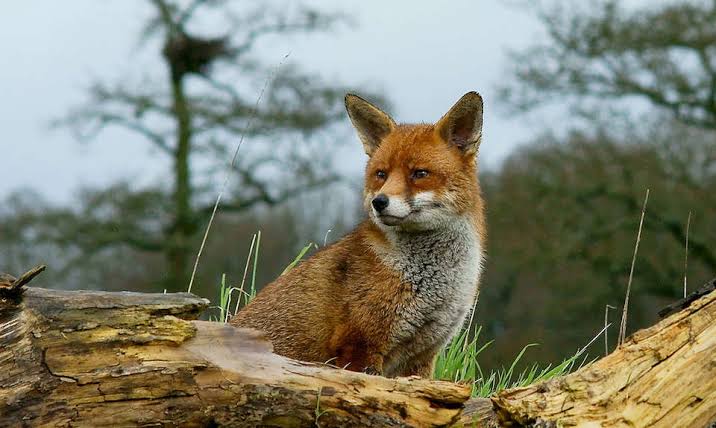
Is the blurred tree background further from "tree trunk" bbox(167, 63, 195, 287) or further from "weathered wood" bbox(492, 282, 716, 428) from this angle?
"weathered wood" bbox(492, 282, 716, 428)

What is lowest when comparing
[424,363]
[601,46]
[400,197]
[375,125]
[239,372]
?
[424,363]

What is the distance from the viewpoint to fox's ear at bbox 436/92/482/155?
5.47m

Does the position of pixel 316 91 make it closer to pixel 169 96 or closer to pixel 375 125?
pixel 169 96

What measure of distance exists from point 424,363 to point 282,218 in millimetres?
23752

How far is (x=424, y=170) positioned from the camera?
5.35 metres

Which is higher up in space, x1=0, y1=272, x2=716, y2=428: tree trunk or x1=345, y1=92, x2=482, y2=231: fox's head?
x1=345, y1=92, x2=482, y2=231: fox's head

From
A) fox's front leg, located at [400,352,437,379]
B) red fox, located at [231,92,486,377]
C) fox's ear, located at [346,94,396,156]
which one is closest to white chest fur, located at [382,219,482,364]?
red fox, located at [231,92,486,377]

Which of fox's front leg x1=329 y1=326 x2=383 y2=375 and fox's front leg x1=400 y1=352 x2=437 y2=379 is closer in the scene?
fox's front leg x1=329 y1=326 x2=383 y2=375

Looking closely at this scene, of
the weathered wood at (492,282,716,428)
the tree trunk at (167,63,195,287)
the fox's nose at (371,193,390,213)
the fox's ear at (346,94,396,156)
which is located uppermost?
the fox's ear at (346,94,396,156)

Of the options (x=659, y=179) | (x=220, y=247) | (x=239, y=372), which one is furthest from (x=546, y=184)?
(x=239, y=372)

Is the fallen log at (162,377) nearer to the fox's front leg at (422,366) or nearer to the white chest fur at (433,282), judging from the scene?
the white chest fur at (433,282)

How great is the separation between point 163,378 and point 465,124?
9.01 ft

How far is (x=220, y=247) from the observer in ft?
88.1

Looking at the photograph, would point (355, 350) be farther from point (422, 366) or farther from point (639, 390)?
point (639, 390)
